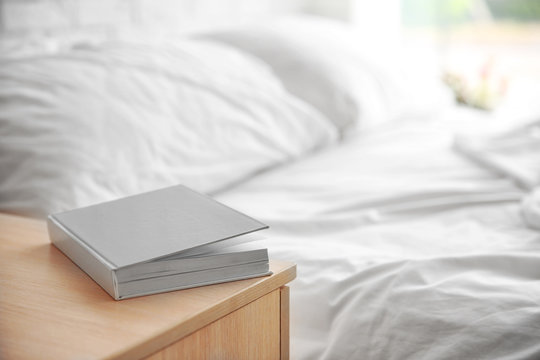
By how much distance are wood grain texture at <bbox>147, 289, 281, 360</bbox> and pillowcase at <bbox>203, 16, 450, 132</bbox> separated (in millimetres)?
980

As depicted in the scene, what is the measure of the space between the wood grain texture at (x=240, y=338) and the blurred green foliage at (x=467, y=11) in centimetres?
264

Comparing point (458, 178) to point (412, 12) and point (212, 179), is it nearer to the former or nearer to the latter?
point (212, 179)

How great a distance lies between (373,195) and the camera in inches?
45.9

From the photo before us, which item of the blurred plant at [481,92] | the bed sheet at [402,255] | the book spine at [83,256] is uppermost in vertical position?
the book spine at [83,256]

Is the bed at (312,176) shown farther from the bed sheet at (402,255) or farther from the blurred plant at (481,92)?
the blurred plant at (481,92)

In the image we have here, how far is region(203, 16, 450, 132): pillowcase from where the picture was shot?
1.64 meters

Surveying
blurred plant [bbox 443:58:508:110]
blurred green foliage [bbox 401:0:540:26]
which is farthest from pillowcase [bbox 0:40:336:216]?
blurred green foliage [bbox 401:0:540:26]

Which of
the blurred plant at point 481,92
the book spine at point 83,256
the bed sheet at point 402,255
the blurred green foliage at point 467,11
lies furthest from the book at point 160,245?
the blurred green foliage at point 467,11

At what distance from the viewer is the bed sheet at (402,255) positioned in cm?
71

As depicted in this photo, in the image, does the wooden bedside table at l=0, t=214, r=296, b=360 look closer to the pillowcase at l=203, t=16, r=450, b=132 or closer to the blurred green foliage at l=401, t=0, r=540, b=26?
the pillowcase at l=203, t=16, r=450, b=132

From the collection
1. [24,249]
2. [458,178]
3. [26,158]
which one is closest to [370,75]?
[458,178]

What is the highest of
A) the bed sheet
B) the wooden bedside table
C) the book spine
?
the book spine

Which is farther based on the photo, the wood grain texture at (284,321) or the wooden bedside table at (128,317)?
the wood grain texture at (284,321)

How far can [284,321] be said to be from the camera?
28.5 inches
